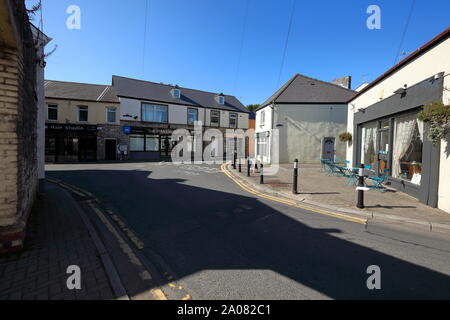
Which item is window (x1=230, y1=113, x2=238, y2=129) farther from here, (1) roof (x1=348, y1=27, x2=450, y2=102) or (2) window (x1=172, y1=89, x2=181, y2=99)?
(1) roof (x1=348, y1=27, x2=450, y2=102)

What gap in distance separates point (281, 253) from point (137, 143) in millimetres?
24435

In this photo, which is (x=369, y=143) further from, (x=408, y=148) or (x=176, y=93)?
(x=176, y=93)

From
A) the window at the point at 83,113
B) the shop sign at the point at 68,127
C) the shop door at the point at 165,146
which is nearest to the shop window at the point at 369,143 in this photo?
the shop door at the point at 165,146

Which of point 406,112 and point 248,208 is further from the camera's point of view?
point 406,112

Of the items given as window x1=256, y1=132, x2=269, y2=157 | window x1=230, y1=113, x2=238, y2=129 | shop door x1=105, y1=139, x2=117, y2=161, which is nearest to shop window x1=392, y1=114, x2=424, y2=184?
window x1=256, y1=132, x2=269, y2=157

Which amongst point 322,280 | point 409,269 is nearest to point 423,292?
point 409,269

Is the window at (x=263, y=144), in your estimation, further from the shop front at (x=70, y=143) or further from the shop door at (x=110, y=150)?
the shop front at (x=70, y=143)

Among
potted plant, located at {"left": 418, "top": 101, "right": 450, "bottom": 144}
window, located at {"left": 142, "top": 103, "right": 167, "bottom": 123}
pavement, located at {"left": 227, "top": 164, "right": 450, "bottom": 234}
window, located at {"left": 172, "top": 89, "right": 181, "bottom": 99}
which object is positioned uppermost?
window, located at {"left": 172, "top": 89, "right": 181, "bottom": 99}

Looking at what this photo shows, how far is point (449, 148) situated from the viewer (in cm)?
561

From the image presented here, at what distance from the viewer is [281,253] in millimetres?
3496

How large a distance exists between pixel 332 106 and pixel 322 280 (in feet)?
59.1

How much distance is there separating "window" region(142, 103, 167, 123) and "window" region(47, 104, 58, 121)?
322 inches

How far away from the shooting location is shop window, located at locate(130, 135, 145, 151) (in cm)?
2464
